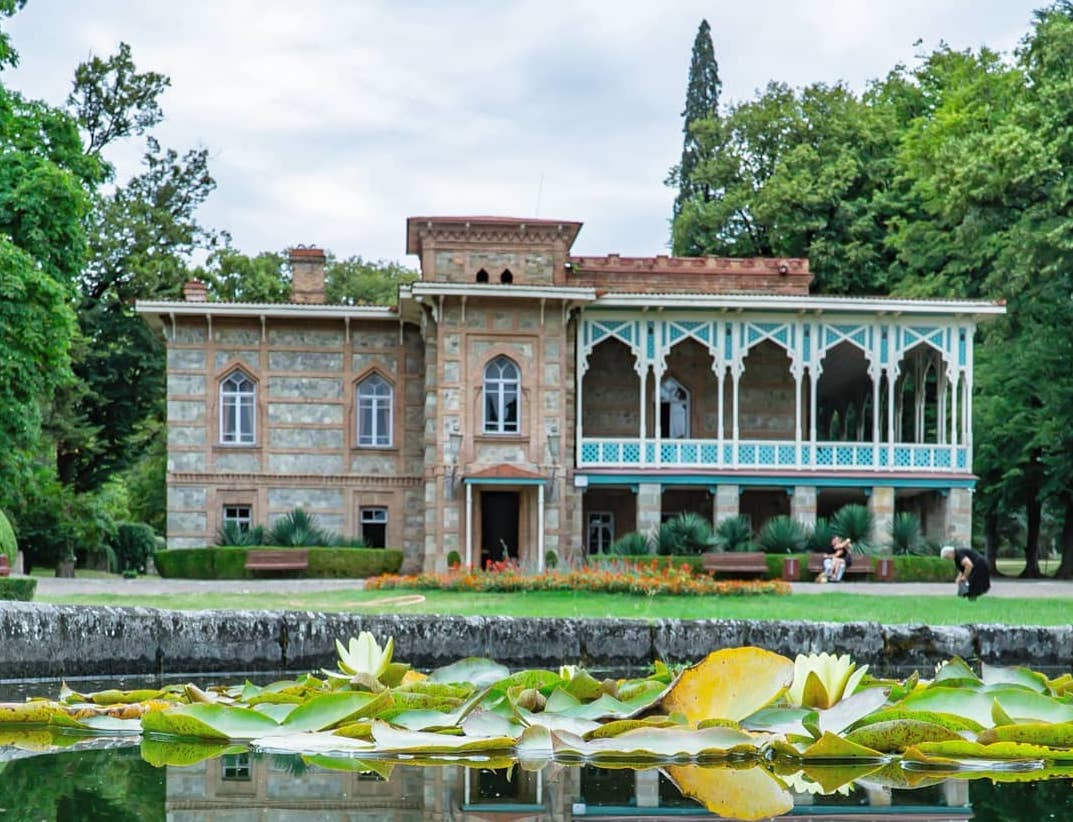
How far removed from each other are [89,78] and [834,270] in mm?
20175

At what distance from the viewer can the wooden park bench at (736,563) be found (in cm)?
Result: 2822

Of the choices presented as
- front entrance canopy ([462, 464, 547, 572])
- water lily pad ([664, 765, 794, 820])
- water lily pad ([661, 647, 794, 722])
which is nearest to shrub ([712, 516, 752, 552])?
front entrance canopy ([462, 464, 547, 572])

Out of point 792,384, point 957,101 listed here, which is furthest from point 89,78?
point 957,101

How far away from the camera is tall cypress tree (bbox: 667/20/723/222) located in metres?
50.7

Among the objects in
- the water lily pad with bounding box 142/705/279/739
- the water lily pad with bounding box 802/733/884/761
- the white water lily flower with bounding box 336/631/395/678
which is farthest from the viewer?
the white water lily flower with bounding box 336/631/395/678

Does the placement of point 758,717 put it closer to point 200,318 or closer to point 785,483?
point 785,483

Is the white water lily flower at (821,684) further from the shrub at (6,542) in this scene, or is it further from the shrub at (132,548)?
the shrub at (132,548)

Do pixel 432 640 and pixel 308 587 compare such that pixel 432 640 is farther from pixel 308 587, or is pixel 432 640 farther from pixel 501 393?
pixel 501 393

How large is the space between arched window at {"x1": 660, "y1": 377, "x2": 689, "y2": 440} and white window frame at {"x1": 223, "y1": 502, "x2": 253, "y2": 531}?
9340 millimetres

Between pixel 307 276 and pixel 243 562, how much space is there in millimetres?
7670

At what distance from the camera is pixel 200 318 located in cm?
3195

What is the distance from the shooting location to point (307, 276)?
3450cm

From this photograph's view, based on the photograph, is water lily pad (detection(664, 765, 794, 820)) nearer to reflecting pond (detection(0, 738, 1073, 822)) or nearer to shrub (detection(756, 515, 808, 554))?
reflecting pond (detection(0, 738, 1073, 822))

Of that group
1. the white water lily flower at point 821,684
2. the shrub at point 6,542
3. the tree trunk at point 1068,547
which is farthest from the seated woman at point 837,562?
the white water lily flower at point 821,684
